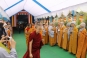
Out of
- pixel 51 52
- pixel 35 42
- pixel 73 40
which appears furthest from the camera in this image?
pixel 51 52

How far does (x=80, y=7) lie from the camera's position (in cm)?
592

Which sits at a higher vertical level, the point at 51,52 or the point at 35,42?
the point at 35,42

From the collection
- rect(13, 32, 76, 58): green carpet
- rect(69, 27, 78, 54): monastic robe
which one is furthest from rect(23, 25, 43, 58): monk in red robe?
rect(69, 27, 78, 54): monastic robe

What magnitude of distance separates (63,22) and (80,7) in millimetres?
1289

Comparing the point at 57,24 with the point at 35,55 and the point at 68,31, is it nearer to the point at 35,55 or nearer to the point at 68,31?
the point at 68,31

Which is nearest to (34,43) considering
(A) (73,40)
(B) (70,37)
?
(A) (73,40)

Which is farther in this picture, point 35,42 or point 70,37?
point 70,37

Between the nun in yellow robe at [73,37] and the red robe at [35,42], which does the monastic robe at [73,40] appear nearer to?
the nun in yellow robe at [73,37]

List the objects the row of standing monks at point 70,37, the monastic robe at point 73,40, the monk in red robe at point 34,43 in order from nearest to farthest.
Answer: the monk in red robe at point 34,43
the row of standing monks at point 70,37
the monastic robe at point 73,40

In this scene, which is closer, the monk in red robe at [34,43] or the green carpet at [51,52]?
the monk in red robe at [34,43]

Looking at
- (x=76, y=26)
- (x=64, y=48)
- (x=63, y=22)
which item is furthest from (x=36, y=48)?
(x=63, y=22)

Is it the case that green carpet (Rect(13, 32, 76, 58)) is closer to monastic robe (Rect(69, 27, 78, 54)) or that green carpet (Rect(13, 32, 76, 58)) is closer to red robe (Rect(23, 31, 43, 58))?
monastic robe (Rect(69, 27, 78, 54))

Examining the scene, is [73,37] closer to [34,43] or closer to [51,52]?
[51,52]

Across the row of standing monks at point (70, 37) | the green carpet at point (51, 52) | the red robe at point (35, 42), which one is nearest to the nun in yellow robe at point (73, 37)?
the row of standing monks at point (70, 37)
